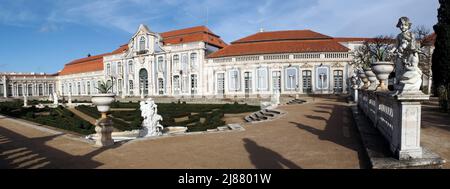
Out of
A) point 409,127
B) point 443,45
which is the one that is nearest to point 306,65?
point 443,45

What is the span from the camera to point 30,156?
7.46 m

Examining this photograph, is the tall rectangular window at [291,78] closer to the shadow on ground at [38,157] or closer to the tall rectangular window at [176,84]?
the tall rectangular window at [176,84]

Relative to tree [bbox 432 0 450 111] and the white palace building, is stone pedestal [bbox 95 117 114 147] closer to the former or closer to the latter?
tree [bbox 432 0 450 111]

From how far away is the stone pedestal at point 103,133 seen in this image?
8.69m

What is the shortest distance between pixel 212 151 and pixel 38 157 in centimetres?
427

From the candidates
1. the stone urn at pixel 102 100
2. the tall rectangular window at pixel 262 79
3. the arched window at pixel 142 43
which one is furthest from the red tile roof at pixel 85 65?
the stone urn at pixel 102 100

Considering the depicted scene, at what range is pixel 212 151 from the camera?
7332 millimetres

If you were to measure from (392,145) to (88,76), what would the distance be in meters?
66.4

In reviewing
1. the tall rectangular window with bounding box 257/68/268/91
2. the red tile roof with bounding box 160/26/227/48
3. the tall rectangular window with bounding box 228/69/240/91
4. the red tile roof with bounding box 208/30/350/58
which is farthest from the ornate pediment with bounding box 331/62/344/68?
the red tile roof with bounding box 160/26/227/48

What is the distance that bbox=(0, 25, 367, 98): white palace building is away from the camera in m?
38.0

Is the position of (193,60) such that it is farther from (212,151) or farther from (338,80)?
(212,151)

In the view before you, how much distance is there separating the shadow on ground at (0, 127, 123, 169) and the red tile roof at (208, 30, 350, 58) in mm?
33081

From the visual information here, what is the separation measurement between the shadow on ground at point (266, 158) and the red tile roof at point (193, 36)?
3886cm
